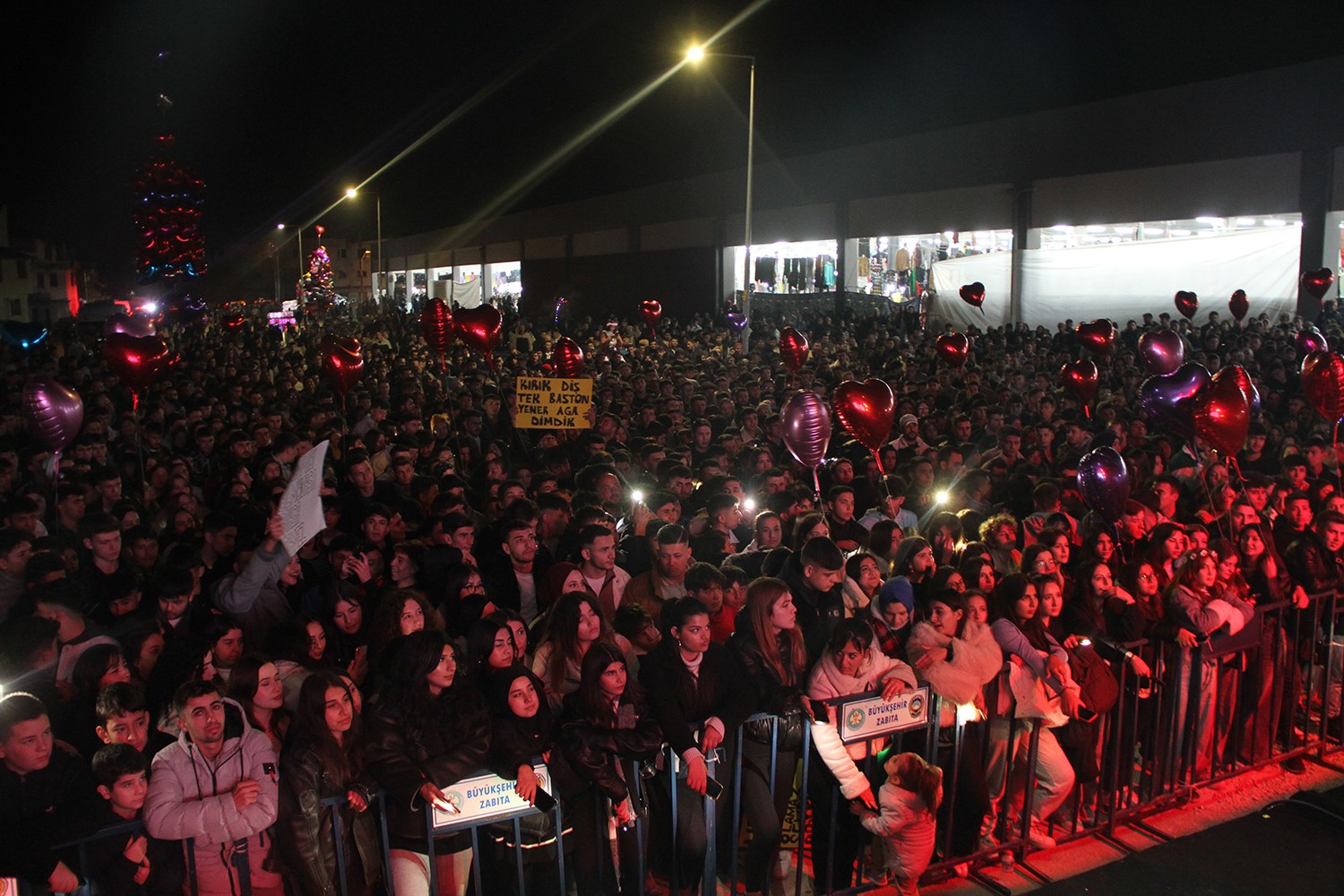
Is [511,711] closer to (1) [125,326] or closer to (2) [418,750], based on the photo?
(2) [418,750]

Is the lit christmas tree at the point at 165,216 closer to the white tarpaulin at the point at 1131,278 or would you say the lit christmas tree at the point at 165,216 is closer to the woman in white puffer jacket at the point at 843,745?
the white tarpaulin at the point at 1131,278

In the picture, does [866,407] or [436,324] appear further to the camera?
[436,324]

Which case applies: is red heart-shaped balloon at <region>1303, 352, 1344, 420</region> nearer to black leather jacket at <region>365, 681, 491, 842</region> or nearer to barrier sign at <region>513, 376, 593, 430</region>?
barrier sign at <region>513, 376, 593, 430</region>

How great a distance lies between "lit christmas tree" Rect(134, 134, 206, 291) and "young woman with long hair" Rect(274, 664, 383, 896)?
25.6 meters

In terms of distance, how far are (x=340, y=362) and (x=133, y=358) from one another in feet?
8.69

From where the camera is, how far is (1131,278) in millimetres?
23812

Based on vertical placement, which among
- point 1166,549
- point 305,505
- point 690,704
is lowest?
point 690,704

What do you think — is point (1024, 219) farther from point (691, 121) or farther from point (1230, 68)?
point (691, 121)

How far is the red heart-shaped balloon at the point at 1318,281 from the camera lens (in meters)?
18.9

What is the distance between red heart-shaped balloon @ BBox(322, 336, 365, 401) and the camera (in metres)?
13.3

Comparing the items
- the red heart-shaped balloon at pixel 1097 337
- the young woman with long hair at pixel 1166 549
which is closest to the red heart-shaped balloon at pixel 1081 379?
the red heart-shaped balloon at pixel 1097 337

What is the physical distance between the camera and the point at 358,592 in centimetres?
584

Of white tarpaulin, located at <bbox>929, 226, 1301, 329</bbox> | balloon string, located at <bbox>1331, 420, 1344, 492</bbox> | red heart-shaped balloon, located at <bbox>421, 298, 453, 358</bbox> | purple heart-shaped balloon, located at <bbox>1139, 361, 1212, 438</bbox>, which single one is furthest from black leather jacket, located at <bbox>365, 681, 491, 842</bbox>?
white tarpaulin, located at <bbox>929, 226, 1301, 329</bbox>

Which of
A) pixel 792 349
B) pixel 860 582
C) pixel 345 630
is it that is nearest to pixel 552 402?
→ pixel 860 582
